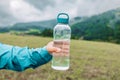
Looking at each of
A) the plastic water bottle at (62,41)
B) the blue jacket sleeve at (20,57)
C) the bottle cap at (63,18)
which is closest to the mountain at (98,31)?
the plastic water bottle at (62,41)

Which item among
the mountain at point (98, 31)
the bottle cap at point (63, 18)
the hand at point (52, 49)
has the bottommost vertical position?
the mountain at point (98, 31)

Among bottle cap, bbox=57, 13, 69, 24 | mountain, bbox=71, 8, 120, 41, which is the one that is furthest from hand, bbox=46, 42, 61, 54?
mountain, bbox=71, 8, 120, 41

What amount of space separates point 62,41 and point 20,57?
0.57 m

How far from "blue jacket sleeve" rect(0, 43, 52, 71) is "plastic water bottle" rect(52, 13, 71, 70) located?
8.7 inches

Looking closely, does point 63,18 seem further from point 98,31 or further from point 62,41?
point 98,31

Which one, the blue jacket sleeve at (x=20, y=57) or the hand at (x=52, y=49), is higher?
the hand at (x=52, y=49)

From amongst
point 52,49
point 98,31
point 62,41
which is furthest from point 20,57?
point 98,31

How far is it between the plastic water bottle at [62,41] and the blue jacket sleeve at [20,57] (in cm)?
22

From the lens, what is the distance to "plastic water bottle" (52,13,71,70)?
5438mm

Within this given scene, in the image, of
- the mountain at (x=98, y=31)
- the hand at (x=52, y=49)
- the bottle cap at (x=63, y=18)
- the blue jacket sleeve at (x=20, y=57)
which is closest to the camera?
the blue jacket sleeve at (x=20, y=57)

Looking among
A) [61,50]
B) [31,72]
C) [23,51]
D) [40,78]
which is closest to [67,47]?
[61,50]

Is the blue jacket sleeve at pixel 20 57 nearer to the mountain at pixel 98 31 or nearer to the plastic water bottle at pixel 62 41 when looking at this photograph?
the plastic water bottle at pixel 62 41

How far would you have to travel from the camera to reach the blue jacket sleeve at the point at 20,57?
514 cm

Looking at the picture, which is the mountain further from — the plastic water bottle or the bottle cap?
the bottle cap
